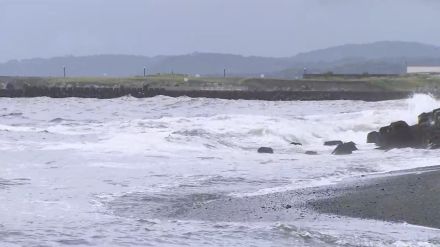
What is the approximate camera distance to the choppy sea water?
32.4 ft

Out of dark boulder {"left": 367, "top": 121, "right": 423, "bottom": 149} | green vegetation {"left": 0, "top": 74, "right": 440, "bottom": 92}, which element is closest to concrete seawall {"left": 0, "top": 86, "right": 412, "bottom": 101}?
green vegetation {"left": 0, "top": 74, "right": 440, "bottom": 92}

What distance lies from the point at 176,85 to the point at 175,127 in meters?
37.3

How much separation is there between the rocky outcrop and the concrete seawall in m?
36.7

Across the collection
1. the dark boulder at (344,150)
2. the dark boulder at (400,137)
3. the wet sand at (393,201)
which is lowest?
the dark boulder at (344,150)

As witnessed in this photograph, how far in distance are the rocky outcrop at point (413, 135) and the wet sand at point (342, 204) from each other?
8846 millimetres

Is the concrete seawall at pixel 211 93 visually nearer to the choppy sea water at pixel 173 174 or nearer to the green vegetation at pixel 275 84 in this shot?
the green vegetation at pixel 275 84

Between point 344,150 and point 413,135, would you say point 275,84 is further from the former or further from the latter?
point 344,150

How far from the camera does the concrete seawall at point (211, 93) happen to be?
62159mm

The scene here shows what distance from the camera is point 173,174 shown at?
17000 mm

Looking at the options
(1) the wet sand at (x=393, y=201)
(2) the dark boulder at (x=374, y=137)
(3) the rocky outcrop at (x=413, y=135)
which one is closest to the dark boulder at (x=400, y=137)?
(3) the rocky outcrop at (x=413, y=135)

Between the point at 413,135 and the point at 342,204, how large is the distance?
12102 millimetres

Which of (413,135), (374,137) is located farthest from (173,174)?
(374,137)

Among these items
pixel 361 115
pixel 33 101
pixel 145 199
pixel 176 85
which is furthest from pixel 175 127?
pixel 176 85

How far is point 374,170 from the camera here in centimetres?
1827
